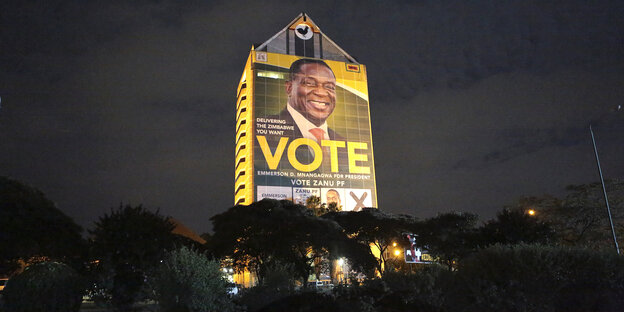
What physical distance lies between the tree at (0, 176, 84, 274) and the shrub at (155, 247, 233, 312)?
52.5 feet

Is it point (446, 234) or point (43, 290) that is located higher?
point (446, 234)

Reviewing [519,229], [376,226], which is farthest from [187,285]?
[376,226]

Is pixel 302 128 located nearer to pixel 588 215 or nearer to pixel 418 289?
pixel 588 215

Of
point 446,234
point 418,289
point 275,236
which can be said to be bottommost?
point 418,289

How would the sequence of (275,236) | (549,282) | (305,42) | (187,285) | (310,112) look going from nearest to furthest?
(187,285) < (549,282) < (275,236) < (310,112) < (305,42)

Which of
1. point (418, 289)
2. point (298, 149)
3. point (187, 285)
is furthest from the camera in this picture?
point (298, 149)

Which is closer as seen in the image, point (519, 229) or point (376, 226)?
point (519, 229)

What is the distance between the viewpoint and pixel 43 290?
20109 mm

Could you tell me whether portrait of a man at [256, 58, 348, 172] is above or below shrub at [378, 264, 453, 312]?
above

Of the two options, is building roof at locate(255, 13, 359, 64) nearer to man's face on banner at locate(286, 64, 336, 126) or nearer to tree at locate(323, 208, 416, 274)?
man's face on banner at locate(286, 64, 336, 126)

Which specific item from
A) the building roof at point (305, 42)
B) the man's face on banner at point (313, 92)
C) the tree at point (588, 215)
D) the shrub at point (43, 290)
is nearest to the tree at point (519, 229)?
the tree at point (588, 215)

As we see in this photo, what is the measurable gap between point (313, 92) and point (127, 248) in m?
→ 97.5

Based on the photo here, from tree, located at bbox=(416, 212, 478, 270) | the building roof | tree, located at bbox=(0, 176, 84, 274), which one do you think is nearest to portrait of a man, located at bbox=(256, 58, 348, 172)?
the building roof

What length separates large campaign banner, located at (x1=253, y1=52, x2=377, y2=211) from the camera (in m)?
110
